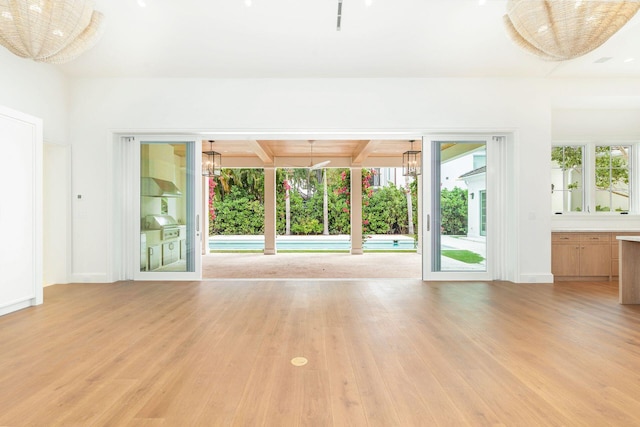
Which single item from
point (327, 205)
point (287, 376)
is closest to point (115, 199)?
point (287, 376)

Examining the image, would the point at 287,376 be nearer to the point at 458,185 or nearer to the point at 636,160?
the point at 458,185

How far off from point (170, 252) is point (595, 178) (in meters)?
7.41

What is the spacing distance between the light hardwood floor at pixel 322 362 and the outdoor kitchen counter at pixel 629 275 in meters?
0.22

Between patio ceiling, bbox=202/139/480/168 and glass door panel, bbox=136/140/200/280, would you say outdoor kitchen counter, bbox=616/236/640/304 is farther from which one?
glass door panel, bbox=136/140/200/280

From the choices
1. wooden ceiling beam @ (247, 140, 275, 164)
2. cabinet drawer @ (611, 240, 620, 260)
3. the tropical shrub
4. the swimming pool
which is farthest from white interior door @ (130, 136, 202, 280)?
the swimming pool

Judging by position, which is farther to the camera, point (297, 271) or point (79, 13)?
point (297, 271)

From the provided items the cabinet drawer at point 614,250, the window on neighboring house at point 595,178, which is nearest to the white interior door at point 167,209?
the window on neighboring house at point 595,178

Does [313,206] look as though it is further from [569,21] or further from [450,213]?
[569,21]

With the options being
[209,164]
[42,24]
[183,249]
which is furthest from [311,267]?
[42,24]

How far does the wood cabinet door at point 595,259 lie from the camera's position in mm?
5754

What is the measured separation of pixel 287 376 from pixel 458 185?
4.46 m

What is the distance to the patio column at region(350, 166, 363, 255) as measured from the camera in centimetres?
1020

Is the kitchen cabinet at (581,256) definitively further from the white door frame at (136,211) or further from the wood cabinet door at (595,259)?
the white door frame at (136,211)

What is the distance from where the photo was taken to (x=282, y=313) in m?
3.86
